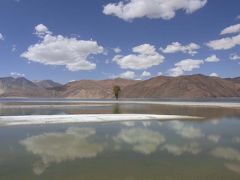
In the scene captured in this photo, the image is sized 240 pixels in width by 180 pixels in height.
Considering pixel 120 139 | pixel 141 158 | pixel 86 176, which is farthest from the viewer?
pixel 120 139

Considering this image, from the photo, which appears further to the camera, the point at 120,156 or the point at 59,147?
the point at 59,147

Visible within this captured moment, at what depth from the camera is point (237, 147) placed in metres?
19.8

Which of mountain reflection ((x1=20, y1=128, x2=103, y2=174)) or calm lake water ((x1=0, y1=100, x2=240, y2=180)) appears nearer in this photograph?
calm lake water ((x1=0, y1=100, x2=240, y2=180))

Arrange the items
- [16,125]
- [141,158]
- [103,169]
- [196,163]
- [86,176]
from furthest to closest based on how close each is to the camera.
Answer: [16,125]
[141,158]
[196,163]
[103,169]
[86,176]

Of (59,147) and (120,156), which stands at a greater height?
(59,147)

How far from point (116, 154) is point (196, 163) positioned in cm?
468

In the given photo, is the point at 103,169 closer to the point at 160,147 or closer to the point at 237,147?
the point at 160,147

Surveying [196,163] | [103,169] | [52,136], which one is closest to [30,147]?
[52,136]

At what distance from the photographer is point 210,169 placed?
47.5 ft

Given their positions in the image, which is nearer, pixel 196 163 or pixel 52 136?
pixel 196 163

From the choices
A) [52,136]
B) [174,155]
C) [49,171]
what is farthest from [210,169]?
[52,136]

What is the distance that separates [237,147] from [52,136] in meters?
14.2

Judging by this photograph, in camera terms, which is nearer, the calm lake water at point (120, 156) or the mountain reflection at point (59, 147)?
the calm lake water at point (120, 156)

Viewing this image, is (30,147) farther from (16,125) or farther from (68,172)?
(16,125)
